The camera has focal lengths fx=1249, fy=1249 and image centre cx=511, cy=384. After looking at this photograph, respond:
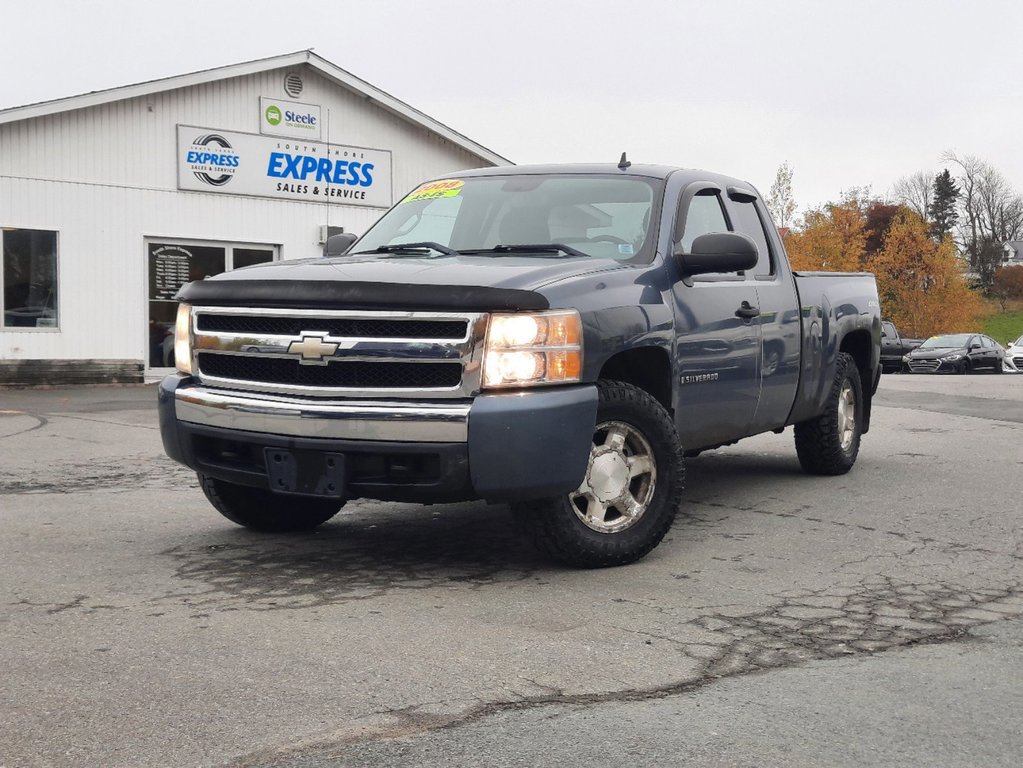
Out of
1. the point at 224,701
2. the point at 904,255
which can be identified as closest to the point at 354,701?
the point at 224,701

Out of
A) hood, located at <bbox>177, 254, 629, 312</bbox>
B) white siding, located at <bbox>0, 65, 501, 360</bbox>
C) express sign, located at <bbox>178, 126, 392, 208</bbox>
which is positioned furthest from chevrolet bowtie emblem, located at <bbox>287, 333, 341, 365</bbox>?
express sign, located at <bbox>178, 126, 392, 208</bbox>

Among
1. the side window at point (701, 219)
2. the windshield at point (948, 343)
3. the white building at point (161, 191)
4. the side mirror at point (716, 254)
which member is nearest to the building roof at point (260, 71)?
the white building at point (161, 191)

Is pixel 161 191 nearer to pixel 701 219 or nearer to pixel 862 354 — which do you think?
pixel 862 354

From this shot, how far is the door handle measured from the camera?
259 inches

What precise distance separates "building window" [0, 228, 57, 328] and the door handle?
47.4 feet

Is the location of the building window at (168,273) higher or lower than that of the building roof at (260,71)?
lower

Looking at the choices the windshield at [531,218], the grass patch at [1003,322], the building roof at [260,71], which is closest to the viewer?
the windshield at [531,218]

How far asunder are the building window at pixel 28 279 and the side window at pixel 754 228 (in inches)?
548

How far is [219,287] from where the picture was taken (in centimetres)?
556

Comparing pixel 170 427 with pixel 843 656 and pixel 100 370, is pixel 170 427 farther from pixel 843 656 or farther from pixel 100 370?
pixel 100 370

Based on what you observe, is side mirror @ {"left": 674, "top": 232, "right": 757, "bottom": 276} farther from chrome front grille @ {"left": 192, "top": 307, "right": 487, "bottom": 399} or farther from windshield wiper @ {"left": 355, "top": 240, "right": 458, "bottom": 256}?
chrome front grille @ {"left": 192, "top": 307, "right": 487, "bottom": 399}

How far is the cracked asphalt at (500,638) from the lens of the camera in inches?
128

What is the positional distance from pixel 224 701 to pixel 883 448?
27.3 ft

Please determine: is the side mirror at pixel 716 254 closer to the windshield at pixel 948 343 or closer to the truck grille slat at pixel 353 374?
the truck grille slat at pixel 353 374
